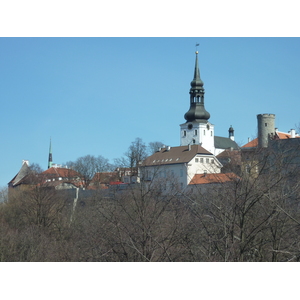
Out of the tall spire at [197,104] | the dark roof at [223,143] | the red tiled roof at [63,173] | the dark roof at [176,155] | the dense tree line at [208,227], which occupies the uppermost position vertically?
the tall spire at [197,104]

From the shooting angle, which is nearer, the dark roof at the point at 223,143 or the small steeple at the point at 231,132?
the dark roof at the point at 223,143

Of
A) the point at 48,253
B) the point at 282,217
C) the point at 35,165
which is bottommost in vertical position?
the point at 48,253

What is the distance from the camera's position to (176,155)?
52.5m

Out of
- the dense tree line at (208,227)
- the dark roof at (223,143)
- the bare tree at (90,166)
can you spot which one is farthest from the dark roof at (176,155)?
the dense tree line at (208,227)

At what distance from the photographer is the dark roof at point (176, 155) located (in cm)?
5058

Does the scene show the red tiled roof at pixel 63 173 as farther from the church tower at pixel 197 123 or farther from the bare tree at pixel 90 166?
the church tower at pixel 197 123

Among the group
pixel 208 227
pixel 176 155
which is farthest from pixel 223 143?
pixel 208 227

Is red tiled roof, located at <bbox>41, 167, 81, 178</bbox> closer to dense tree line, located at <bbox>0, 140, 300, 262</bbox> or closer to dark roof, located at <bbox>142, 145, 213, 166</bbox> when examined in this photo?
dark roof, located at <bbox>142, 145, 213, 166</bbox>

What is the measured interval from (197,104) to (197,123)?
122 inches
